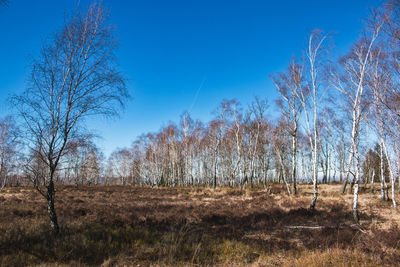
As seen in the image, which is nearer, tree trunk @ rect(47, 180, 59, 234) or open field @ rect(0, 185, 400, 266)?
open field @ rect(0, 185, 400, 266)

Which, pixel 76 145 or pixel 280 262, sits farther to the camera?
pixel 76 145

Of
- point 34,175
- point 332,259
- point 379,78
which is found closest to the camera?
point 332,259

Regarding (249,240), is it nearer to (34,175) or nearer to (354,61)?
(34,175)

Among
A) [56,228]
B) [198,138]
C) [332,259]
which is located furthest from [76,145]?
[198,138]

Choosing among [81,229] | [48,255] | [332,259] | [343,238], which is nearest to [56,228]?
[81,229]

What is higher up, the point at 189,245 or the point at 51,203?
the point at 51,203

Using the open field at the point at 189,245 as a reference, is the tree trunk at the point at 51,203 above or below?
above

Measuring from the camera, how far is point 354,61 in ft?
31.3

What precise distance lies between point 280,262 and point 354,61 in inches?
379

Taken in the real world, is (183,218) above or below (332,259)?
below

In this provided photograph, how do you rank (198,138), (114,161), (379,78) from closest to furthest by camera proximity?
(379,78), (198,138), (114,161)

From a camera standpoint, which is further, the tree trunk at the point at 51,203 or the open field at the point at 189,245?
the tree trunk at the point at 51,203

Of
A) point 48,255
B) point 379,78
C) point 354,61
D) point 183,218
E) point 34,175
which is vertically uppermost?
point 354,61

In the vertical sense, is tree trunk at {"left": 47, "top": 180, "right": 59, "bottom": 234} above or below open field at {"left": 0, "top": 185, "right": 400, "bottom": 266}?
above
